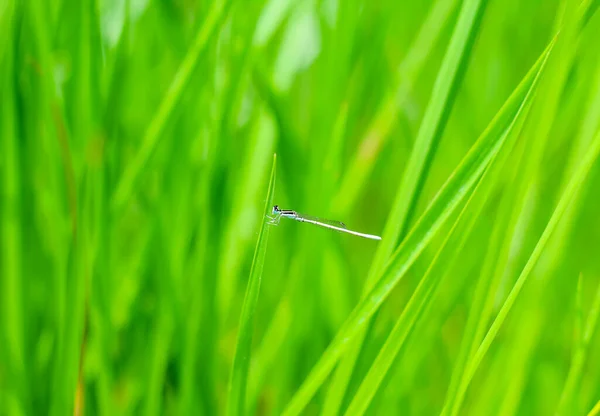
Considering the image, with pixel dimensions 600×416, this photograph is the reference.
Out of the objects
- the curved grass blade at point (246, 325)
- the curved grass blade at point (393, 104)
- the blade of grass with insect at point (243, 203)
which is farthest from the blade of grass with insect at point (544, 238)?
the blade of grass with insect at point (243, 203)

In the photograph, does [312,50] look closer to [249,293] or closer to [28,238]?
[28,238]

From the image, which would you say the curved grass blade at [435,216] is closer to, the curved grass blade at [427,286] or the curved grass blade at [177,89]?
the curved grass blade at [427,286]

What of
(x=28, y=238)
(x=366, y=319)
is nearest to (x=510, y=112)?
(x=366, y=319)

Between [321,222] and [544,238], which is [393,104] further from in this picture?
[544,238]

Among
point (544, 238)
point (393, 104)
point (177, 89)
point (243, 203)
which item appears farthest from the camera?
point (243, 203)

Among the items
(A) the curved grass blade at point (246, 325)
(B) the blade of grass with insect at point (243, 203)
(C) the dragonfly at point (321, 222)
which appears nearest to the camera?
(A) the curved grass blade at point (246, 325)

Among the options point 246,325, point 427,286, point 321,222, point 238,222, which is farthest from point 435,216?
point 238,222

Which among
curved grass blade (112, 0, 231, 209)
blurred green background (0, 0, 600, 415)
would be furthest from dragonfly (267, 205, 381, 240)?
curved grass blade (112, 0, 231, 209)
